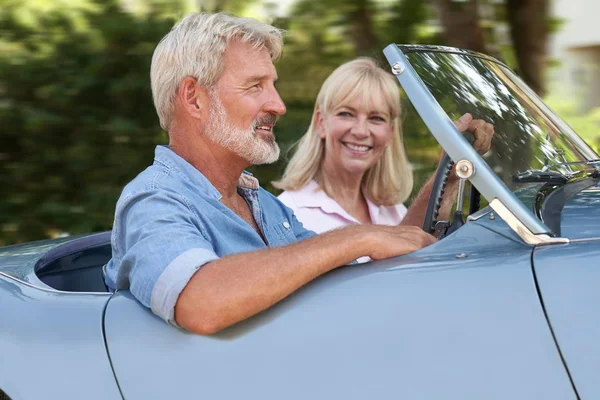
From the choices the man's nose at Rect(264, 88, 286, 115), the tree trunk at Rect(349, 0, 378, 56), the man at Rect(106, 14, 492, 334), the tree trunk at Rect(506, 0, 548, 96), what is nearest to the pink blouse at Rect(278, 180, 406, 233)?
the man at Rect(106, 14, 492, 334)

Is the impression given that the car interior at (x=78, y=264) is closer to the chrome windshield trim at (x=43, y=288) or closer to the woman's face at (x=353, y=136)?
the chrome windshield trim at (x=43, y=288)

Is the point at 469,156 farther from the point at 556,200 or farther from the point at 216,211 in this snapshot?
the point at 216,211

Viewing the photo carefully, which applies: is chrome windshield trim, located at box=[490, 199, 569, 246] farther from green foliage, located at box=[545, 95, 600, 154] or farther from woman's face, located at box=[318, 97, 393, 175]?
green foliage, located at box=[545, 95, 600, 154]

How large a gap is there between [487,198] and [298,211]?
5.15ft

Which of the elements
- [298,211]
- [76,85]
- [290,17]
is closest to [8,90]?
[76,85]

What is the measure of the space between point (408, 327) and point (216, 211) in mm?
692

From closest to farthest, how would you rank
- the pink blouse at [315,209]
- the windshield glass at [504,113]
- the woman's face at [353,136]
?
the windshield glass at [504,113] → the pink blouse at [315,209] → the woman's face at [353,136]

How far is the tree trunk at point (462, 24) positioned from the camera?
4.79m

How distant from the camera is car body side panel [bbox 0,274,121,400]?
6.31 feet

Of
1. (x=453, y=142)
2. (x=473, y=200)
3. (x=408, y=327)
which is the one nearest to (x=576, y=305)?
(x=408, y=327)

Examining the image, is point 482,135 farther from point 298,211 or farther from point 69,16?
point 69,16

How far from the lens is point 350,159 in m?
3.49

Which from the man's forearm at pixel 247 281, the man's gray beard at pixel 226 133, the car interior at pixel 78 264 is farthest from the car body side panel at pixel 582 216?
the car interior at pixel 78 264

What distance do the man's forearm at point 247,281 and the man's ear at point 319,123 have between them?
1707 millimetres
